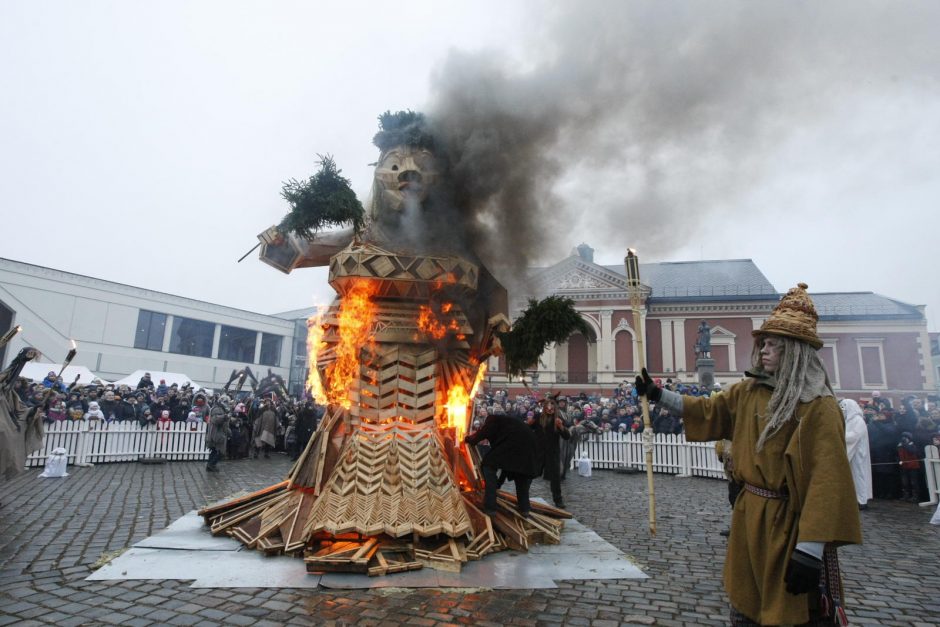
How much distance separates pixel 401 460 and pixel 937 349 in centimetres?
5722

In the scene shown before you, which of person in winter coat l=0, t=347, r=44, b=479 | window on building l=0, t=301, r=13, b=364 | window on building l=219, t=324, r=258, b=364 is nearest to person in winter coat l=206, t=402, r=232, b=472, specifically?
person in winter coat l=0, t=347, r=44, b=479

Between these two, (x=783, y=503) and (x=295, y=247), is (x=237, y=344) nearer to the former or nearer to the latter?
(x=295, y=247)

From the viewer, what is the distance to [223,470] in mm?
12656

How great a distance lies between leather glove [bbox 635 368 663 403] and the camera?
321 cm

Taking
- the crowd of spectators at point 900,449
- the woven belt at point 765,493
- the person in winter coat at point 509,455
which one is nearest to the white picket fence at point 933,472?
the crowd of spectators at point 900,449

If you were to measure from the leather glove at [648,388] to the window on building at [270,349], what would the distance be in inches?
1493

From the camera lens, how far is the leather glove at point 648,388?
3.21 metres

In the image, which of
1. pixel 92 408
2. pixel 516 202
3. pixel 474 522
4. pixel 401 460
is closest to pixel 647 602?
pixel 474 522

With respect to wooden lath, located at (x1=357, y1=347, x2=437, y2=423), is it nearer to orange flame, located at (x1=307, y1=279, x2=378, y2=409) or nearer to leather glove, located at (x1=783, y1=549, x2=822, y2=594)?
orange flame, located at (x1=307, y1=279, x2=378, y2=409)

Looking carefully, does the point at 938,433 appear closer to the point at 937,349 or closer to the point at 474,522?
the point at 474,522

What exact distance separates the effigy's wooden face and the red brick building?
2626 centimetres

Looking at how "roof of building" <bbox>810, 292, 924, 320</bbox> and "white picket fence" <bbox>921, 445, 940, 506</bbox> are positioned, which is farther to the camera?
"roof of building" <bbox>810, 292, 924, 320</bbox>

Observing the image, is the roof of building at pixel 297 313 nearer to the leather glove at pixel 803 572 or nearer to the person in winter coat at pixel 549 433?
the person in winter coat at pixel 549 433

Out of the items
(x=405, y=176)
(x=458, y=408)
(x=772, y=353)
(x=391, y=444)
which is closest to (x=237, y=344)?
(x=458, y=408)
